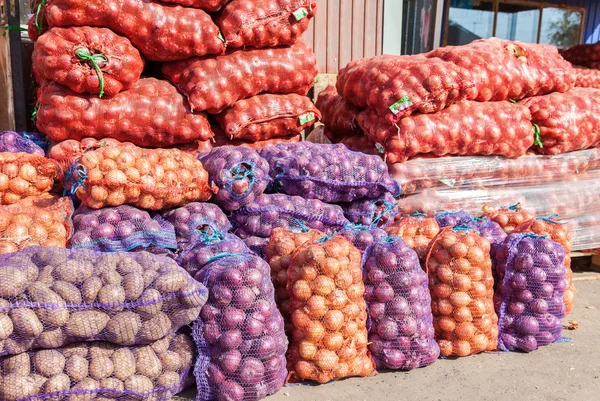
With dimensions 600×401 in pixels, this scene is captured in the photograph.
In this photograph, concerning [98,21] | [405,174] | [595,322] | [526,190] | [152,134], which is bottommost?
[595,322]

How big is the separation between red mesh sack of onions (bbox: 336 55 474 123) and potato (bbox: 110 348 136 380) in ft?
8.39

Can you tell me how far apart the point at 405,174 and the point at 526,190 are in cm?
127

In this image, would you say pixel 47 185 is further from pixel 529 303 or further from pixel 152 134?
pixel 529 303

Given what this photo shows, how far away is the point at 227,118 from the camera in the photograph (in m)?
4.11

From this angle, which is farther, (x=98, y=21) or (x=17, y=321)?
(x=98, y=21)

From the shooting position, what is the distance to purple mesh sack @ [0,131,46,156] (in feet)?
12.0

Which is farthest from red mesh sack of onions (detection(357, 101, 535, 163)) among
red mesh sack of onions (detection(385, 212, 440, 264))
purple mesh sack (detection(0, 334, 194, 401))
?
purple mesh sack (detection(0, 334, 194, 401))

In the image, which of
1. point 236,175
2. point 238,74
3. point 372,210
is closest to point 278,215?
point 236,175

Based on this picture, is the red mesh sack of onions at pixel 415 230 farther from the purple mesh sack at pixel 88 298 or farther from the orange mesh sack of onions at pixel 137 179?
the purple mesh sack at pixel 88 298

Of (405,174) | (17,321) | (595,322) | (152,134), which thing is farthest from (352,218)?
(17,321)

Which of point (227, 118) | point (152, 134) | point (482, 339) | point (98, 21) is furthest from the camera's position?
point (227, 118)

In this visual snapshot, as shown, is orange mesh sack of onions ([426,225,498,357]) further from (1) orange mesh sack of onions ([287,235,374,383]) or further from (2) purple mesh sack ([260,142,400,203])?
(2) purple mesh sack ([260,142,400,203])

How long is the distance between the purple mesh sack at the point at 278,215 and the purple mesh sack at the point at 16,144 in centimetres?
145

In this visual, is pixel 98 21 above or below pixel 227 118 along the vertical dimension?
above
